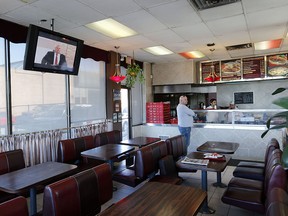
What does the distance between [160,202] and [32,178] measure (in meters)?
1.43

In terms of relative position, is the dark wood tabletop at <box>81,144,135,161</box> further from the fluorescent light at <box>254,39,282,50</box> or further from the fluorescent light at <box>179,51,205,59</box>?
the fluorescent light at <box>254,39,282,50</box>

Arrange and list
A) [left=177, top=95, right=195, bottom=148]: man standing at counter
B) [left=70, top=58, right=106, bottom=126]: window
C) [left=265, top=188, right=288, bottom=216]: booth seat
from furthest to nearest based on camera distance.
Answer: [left=177, top=95, right=195, bottom=148]: man standing at counter → [left=70, top=58, right=106, bottom=126]: window → [left=265, top=188, right=288, bottom=216]: booth seat

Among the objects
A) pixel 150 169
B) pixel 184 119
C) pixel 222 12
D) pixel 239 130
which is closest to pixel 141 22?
pixel 222 12

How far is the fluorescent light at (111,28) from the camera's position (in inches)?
144

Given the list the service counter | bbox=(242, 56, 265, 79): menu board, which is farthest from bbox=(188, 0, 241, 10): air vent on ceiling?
bbox=(242, 56, 265, 79): menu board

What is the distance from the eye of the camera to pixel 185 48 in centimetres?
537

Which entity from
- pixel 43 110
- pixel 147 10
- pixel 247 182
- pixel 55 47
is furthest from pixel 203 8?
pixel 43 110

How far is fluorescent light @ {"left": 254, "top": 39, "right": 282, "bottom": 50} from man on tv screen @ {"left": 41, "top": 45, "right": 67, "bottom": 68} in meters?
4.36

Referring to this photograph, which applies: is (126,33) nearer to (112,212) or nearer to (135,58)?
(135,58)

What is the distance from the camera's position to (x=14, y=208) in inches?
56.1

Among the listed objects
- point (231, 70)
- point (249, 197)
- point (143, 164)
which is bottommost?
point (249, 197)

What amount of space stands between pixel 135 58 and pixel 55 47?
11.3 feet

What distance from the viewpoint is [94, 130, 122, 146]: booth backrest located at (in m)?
4.36

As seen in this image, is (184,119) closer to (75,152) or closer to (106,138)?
(106,138)
